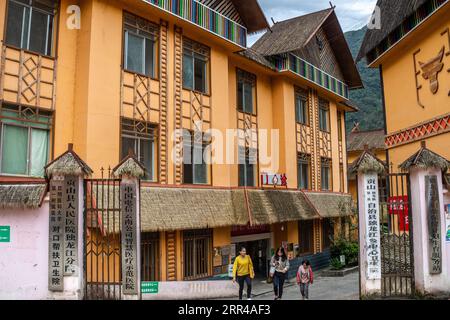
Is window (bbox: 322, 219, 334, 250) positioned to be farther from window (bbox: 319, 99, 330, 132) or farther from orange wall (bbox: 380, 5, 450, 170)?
orange wall (bbox: 380, 5, 450, 170)

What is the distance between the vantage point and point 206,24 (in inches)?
580

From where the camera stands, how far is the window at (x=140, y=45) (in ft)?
42.2

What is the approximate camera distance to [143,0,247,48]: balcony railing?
527 inches

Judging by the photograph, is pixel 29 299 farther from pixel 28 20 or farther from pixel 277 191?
pixel 277 191

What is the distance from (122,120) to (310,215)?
33.8 ft

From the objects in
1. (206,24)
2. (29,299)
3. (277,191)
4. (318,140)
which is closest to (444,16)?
(206,24)

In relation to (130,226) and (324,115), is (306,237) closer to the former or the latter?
(324,115)

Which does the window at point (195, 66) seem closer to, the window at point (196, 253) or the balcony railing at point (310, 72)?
the window at point (196, 253)

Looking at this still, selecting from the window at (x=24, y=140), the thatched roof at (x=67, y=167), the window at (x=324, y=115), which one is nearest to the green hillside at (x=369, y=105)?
the window at (x=324, y=115)

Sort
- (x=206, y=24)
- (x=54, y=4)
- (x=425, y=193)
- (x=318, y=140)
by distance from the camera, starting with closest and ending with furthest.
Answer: (x=425, y=193) < (x=54, y=4) < (x=206, y=24) < (x=318, y=140)

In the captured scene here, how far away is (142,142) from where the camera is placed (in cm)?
1304

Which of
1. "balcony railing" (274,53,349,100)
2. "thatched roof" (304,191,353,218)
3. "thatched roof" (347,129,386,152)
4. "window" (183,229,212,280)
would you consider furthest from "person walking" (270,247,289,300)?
"thatched roof" (347,129,386,152)

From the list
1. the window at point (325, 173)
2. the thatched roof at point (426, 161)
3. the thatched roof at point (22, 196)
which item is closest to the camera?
the thatched roof at point (22, 196)

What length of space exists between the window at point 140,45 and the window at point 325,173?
12.9 meters
